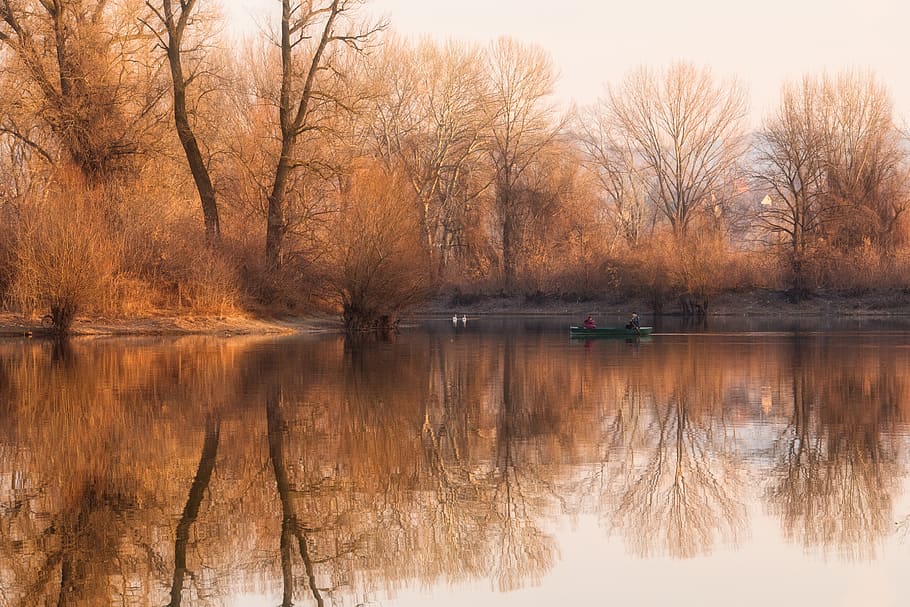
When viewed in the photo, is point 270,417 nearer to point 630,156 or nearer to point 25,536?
point 25,536

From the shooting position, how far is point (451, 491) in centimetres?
971

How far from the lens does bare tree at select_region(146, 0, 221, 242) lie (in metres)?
37.8

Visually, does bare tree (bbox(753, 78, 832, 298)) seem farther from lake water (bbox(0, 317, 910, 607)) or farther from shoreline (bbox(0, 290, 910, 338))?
lake water (bbox(0, 317, 910, 607))

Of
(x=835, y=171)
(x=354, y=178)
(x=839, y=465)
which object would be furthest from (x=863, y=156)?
(x=839, y=465)

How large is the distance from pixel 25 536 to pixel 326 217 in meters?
36.1

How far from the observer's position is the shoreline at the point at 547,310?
35.3 m

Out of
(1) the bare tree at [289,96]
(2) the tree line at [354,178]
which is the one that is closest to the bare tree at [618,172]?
(2) the tree line at [354,178]

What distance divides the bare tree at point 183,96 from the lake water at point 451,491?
65.1 ft

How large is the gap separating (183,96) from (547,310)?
31356 mm

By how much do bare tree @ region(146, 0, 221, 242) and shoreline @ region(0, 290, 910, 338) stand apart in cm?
331

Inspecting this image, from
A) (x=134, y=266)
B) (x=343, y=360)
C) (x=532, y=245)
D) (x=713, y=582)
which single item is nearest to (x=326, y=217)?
(x=134, y=266)

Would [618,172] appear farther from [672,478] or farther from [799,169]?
[672,478]

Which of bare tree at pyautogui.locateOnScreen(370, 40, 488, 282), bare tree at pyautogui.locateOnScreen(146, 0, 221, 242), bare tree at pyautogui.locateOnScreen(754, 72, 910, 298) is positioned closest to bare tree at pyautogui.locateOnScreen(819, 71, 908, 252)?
bare tree at pyautogui.locateOnScreen(754, 72, 910, 298)

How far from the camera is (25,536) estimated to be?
26.0ft
